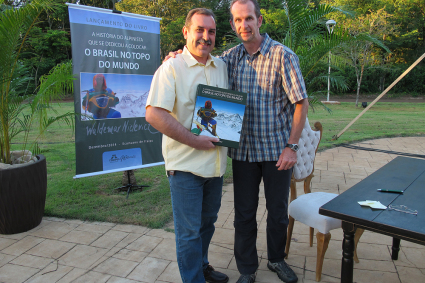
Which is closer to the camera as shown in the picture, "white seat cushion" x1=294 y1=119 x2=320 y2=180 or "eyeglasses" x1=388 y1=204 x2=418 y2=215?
"eyeglasses" x1=388 y1=204 x2=418 y2=215

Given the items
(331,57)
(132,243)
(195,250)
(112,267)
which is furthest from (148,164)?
(331,57)

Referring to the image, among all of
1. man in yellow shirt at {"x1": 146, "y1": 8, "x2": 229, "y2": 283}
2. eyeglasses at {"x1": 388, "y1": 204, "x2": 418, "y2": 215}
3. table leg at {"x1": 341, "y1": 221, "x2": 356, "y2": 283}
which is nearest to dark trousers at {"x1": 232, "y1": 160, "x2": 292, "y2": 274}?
man in yellow shirt at {"x1": 146, "y1": 8, "x2": 229, "y2": 283}

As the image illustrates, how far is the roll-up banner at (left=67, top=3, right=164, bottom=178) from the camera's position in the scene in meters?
3.88

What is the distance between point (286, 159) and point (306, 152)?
1.09 meters

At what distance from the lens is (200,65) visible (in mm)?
2109

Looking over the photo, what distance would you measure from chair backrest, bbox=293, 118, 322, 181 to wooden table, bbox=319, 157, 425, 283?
2.48 feet

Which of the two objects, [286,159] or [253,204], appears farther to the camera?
[253,204]

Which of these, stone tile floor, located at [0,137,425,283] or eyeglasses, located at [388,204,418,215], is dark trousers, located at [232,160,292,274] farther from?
eyeglasses, located at [388,204,418,215]

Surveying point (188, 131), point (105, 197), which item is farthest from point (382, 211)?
point (105, 197)

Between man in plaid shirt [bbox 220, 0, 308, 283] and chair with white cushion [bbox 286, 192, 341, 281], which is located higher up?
man in plaid shirt [bbox 220, 0, 308, 283]

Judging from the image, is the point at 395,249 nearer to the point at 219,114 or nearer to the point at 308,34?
the point at 219,114

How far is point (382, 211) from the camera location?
1.82m

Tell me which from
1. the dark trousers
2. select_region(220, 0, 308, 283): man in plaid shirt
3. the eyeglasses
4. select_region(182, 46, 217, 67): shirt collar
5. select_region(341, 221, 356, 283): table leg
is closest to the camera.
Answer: the eyeglasses

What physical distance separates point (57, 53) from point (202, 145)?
26900 mm
